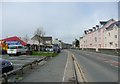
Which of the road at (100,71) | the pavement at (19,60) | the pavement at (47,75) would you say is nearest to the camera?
the pavement at (47,75)

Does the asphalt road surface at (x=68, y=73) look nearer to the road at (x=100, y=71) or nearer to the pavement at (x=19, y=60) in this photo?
the road at (x=100, y=71)

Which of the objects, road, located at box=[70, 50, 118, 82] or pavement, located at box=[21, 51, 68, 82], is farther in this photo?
road, located at box=[70, 50, 118, 82]

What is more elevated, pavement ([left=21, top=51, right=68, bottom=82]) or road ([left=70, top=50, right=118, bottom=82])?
pavement ([left=21, top=51, right=68, bottom=82])

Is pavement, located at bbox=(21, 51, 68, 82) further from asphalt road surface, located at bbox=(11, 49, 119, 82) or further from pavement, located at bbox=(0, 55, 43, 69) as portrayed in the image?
pavement, located at bbox=(0, 55, 43, 69)

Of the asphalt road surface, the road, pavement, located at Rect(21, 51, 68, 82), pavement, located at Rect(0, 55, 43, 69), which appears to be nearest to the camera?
pavement, located at Rect(21, 51, 68, 82)

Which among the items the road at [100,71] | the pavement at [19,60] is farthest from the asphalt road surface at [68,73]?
the pavement at [19,60]

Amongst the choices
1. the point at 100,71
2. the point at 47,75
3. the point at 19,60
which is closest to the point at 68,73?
the point at 47,75

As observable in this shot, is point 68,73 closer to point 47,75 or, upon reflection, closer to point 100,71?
point 47,75

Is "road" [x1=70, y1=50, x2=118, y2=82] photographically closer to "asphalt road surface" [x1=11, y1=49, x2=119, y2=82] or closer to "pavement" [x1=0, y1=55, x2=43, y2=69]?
"asphalt road surface" [x1=11, y1=49, x2=119, y2=82]

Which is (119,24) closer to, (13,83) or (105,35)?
(105,35)

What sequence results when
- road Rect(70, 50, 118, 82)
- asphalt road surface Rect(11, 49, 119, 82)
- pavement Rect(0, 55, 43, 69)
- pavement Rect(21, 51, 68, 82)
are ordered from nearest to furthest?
pavement Rect(21, 51, 68, 82)
asphalt road surface Rect(11, 49, 119, 82)
road Rect(70, 50, 118, 82)
pavement Rect(0, 55, 43, 69)

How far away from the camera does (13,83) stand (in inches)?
428

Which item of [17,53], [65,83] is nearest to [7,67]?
[65,83]

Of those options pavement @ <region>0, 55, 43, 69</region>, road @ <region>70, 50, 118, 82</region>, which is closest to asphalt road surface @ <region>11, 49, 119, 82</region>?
road @ <region>70, 50, 118, 82</region>
